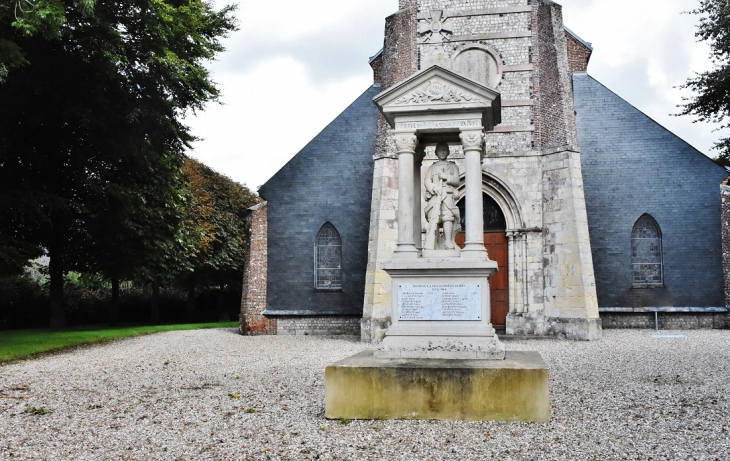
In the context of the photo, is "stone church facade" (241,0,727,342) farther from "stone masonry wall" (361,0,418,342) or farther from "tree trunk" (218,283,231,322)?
"tree trunk" (218,283,231,322)

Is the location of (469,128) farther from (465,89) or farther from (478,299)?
(478,299)

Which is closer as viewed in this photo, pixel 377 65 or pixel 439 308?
pixel 439 308

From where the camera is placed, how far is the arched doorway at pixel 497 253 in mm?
17547

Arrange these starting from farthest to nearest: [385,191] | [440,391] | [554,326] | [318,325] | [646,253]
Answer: [318,325] < [646,253] < [385,191] < [554,326] < [440,391]

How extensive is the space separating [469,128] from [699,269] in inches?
595

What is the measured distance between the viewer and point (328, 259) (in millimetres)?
20453

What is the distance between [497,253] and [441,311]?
1093cm

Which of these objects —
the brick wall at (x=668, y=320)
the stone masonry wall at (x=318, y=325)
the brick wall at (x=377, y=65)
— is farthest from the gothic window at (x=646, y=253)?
the brick wall at (x=377, y=65)

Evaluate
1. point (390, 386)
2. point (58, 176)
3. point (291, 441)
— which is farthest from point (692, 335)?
point (58, 176)

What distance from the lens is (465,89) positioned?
24.3ft

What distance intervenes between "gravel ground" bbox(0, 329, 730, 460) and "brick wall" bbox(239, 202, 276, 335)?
23.4ft

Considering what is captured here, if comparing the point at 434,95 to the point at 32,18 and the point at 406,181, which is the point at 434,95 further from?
the point at 32,18

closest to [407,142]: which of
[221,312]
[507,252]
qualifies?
[507,252]

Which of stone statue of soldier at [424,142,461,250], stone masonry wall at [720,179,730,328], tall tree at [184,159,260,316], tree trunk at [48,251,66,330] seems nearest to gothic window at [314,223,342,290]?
tree trunk at [48,251,66,330]
